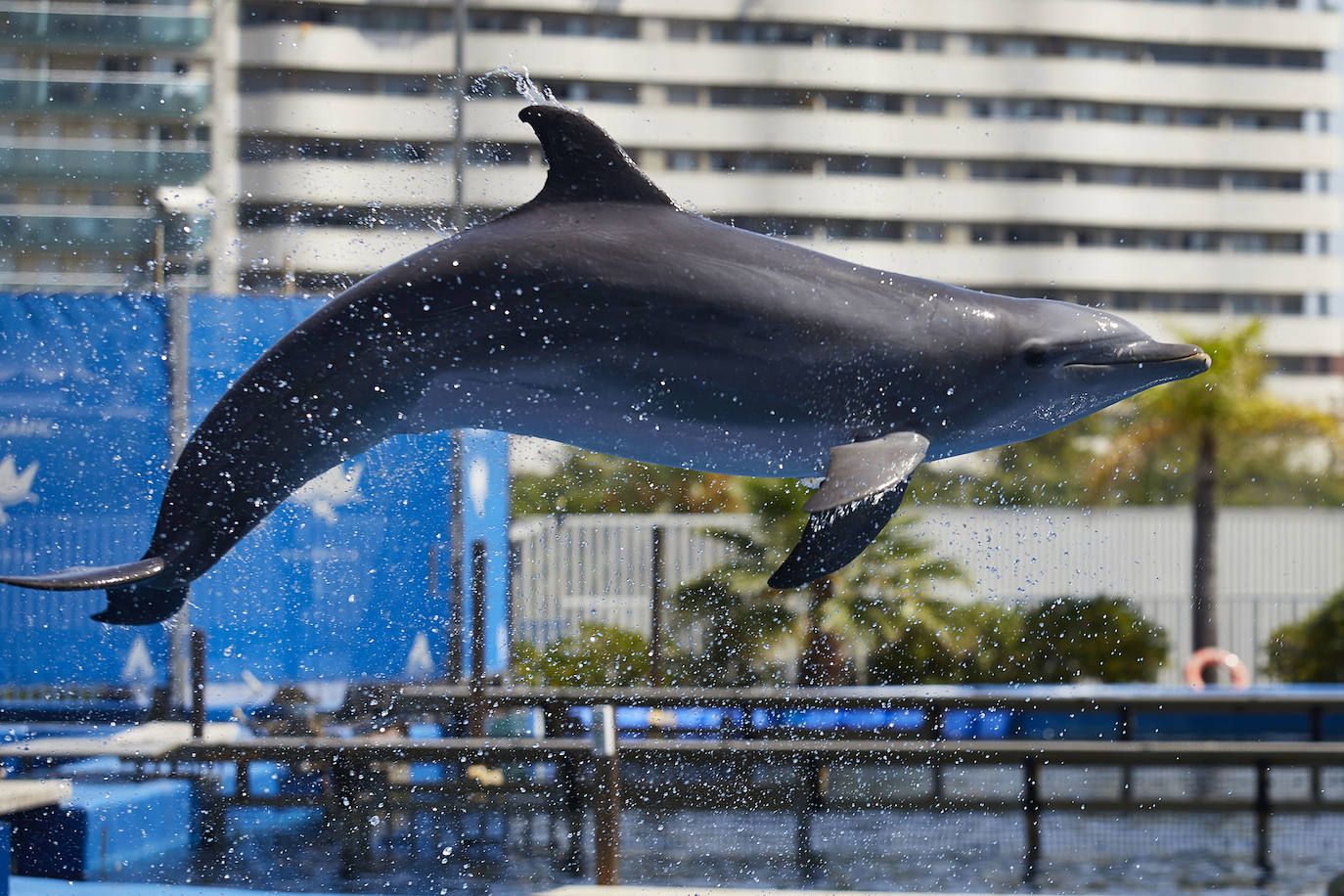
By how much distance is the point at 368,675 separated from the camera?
8164 millimetres

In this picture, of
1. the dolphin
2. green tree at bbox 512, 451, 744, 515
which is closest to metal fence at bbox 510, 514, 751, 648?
green tree at bbox 512, 451, 744, 515

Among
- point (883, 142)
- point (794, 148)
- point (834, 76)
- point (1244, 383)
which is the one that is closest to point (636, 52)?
point (794, 148)

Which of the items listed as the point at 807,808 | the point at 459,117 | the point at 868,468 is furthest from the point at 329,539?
the point at 807,808

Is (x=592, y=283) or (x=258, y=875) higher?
(x=592, y=283)

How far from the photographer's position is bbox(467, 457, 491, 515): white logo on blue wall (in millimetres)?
6754

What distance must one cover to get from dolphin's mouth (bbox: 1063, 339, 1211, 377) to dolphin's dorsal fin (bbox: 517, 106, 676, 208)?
1386 mm

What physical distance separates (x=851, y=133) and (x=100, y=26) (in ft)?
33.0

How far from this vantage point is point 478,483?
6.93 m

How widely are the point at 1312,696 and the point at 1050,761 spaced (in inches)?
139

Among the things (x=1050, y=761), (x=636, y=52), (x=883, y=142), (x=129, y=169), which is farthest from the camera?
(x=883, y=142)

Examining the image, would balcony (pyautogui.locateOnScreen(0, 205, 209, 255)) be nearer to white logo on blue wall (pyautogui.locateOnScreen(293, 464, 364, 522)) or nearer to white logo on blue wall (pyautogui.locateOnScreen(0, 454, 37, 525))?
white logo on blue wall (pyautogui.locateOnScreen(0, 454, 37, 525))

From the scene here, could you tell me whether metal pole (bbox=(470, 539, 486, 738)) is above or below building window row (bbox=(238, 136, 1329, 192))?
below

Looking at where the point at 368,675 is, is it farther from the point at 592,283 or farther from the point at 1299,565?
the point at 1299,565

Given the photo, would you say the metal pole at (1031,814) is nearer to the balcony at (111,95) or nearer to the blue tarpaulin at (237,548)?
the blue tarpaulin at (237,548)
